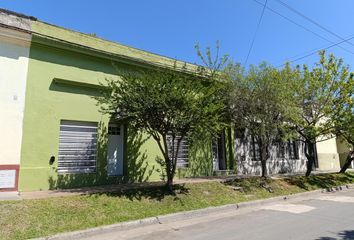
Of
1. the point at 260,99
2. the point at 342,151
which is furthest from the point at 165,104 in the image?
the point at 342,151

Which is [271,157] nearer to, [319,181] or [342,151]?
[319,181]

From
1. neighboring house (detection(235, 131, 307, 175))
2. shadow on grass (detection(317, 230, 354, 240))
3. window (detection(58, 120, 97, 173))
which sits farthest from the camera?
neighboring house (detection(235, 131, 307, 175))

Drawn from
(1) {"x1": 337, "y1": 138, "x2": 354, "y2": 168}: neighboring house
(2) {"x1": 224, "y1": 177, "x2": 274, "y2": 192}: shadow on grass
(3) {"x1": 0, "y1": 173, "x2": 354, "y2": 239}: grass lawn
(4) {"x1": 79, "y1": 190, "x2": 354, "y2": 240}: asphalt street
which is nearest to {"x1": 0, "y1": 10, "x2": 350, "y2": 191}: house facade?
(3) {"x1": 0, "y1": 173, "x2": 354, "y2": 239}: grass lawn

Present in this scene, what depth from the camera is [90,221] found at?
7637 mm

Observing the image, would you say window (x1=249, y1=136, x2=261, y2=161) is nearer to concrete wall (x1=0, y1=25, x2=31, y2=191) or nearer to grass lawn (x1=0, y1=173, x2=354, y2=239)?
grass lawn (x1=0, y1=173, x2=354, y2=239)

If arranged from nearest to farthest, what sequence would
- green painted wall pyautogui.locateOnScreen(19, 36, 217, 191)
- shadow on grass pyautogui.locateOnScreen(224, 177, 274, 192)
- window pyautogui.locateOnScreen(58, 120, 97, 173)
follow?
green painted wall pyautogui.locateOnScreen(19, 36, 217, 191) → window pyautogui.locateOnScreen(58, 120, 97, 173) → shadow on grass pyautogui.locateOnScreen(224, 177, 274, 192)

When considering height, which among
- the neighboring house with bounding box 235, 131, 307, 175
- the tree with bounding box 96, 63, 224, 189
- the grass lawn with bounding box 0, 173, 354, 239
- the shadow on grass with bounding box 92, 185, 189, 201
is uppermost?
the tree with bounding box 96, 63, 224, 189

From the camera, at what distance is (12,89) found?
10.8 meters

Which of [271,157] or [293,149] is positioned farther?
[293,149]

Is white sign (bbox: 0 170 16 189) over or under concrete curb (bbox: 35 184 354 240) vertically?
over

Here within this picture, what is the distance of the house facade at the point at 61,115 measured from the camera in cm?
1070

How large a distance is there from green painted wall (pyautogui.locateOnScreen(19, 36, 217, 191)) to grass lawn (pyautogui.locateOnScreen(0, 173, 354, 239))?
2547 millimetres

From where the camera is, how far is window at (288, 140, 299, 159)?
21428mm

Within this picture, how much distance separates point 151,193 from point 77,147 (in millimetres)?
4004
